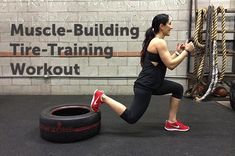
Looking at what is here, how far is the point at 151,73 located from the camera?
3082mm

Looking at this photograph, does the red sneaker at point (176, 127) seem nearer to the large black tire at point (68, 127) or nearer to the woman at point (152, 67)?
the woman at point (152, 67)

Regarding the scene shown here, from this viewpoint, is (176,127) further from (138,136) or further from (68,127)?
(68,127)

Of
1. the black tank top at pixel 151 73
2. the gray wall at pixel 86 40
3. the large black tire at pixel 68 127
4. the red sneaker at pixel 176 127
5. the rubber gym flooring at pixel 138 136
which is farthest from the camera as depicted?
the gray wall at pixel 86 40

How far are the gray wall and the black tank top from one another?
1956 mm

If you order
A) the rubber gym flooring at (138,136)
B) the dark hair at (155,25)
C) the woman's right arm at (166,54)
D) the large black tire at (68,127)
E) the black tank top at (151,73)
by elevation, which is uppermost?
the dark hair at (155,25)

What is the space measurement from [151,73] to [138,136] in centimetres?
73

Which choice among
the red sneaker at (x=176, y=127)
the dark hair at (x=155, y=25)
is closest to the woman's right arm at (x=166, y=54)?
the dark hair at (x=155, y=25)

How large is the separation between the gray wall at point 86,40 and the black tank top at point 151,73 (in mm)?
1956

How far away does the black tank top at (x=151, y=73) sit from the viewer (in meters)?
3.08

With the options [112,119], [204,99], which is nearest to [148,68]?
[112,119]

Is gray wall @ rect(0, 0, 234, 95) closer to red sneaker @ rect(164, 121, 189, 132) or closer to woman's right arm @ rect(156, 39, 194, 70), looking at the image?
red sneaker @ rect(164, 121, 189, 132)

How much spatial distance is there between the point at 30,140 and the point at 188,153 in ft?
5.54

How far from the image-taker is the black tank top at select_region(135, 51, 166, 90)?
10.1 ft

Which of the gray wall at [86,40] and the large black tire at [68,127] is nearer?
the large black tire at [68,127]
